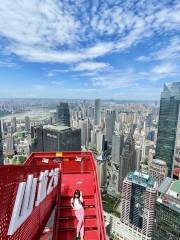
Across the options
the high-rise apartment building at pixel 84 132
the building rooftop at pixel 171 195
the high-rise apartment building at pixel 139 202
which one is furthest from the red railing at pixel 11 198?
the high-rise apartment building at pixel 84 132

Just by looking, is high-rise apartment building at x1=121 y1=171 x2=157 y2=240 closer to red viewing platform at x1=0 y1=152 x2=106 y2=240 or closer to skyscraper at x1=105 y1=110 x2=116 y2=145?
red viewing platform at x1=0 y1=152 x2=106 y2=240

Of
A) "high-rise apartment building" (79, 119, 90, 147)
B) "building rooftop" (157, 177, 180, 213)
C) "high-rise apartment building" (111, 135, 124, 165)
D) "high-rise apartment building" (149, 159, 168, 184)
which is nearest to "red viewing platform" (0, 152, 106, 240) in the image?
"building rooftop" (157, 177, 180, 213)

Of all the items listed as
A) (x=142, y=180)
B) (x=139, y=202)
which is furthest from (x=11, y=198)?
(x=139, y=202)

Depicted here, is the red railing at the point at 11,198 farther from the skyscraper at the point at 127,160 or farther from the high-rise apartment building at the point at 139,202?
the skyscraper at the point at 127,160

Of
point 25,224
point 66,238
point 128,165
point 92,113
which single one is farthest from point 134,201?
point 92,113

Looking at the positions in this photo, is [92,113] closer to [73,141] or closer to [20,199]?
[73,141]

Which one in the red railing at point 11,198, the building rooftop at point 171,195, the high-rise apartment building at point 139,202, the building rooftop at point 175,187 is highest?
the red railing at point 11,198
